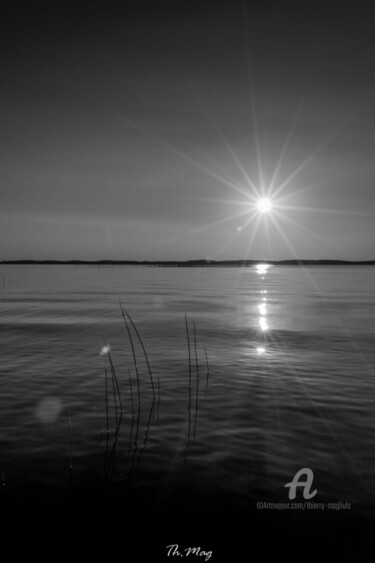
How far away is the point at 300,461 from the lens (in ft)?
38.6

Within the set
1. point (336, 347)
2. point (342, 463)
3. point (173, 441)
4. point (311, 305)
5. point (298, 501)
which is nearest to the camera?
point (298, 501)

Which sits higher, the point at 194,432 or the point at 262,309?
the point at 194,432

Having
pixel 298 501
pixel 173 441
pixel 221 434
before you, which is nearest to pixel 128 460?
pixel 173 441

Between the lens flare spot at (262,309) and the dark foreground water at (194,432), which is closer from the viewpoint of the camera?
the dark foreground water at (194,432)

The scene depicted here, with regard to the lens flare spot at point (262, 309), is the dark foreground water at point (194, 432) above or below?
above

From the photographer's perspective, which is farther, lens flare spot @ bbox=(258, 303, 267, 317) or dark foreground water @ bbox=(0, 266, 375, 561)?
lens flare spot @ bbox=(258, 303, 267, 317)

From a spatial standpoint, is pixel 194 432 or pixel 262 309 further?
pixel 262 309

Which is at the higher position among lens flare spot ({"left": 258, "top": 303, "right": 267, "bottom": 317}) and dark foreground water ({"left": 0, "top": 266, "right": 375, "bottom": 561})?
dark foreground water ({"left": 0, "top": 266, "right": 375, "bottom": 561})

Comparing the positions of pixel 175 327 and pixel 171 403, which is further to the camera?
pixel 175 327

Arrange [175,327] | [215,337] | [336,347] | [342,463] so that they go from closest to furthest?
[342,463], [336,347], [215,337], [175,327]

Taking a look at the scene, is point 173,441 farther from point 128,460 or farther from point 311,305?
point 311,305

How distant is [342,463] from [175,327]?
28.5 m

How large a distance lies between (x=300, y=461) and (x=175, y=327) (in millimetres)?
28163

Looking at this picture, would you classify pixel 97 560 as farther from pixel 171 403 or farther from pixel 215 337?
pixel 215 337
